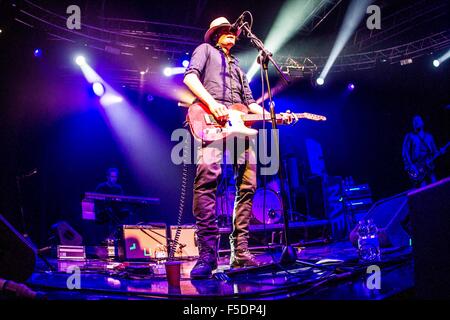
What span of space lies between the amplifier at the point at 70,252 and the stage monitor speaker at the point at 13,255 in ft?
12.4

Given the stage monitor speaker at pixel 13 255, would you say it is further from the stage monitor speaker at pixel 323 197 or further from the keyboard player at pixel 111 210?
the stage monitor speaker at pixel 323 197

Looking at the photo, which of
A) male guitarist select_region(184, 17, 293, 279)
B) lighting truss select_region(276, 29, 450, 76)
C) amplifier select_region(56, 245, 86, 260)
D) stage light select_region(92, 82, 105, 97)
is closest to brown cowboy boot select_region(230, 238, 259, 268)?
male guitarist select_region(184, 17, 293, 279)

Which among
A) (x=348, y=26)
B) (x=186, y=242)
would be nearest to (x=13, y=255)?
(x=186, y=242)

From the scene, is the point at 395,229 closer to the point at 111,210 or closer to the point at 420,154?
the point at 420,154

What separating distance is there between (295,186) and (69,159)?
6880mm

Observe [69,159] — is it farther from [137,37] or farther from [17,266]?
[17,266]

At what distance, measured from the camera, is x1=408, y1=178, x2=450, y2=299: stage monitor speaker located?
1857 mm

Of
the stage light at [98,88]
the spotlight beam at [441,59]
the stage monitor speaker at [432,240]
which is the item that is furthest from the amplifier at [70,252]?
the spotlight beam at [441,59]

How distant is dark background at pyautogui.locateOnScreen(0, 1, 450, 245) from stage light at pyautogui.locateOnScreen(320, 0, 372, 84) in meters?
0.28

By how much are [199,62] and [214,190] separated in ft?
4.39

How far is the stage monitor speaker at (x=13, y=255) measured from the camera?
8.27ft

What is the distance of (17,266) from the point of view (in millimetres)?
2596

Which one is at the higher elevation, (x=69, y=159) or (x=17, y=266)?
(x=69, y=159)
